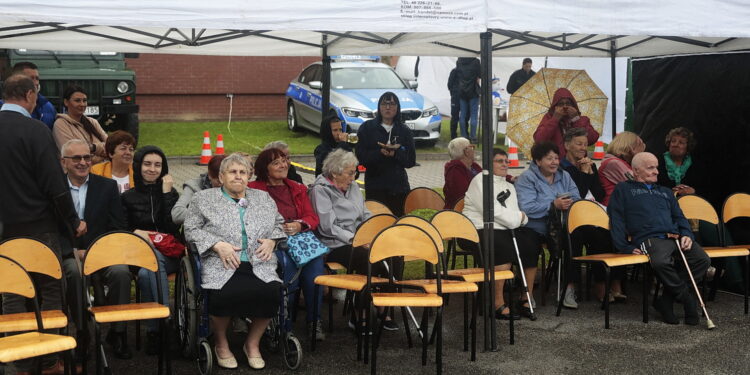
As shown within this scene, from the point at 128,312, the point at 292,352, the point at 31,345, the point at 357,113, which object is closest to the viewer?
the point at 31,345

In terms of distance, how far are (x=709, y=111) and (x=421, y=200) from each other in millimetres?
2867

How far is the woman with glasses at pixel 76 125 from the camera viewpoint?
725 centimetres

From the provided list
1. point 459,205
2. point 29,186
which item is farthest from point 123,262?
point 459,205

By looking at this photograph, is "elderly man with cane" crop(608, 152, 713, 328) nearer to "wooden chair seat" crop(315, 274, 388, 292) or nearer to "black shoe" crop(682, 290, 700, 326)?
"black shoe" crop(682, 290, 700, 326)

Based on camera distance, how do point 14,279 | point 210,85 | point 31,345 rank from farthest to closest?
point 210,85 < point 14,279 < point 31,345

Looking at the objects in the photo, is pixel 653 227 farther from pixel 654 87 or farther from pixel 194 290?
pixel 194 290

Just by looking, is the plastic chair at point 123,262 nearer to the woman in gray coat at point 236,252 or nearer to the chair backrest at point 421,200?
the woman in gray coat at point 236,252

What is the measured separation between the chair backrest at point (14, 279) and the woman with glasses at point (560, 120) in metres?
4.94

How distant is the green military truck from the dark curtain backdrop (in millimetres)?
8589

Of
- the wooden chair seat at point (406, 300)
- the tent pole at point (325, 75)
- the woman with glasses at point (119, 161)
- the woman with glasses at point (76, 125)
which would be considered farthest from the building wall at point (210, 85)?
the wooden chair seat at point (406, 300)

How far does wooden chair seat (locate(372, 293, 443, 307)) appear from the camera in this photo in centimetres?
543

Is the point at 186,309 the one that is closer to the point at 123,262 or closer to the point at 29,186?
the point at 123,262

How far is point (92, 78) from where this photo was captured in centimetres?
1434

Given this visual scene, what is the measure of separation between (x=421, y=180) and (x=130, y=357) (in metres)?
8.31
